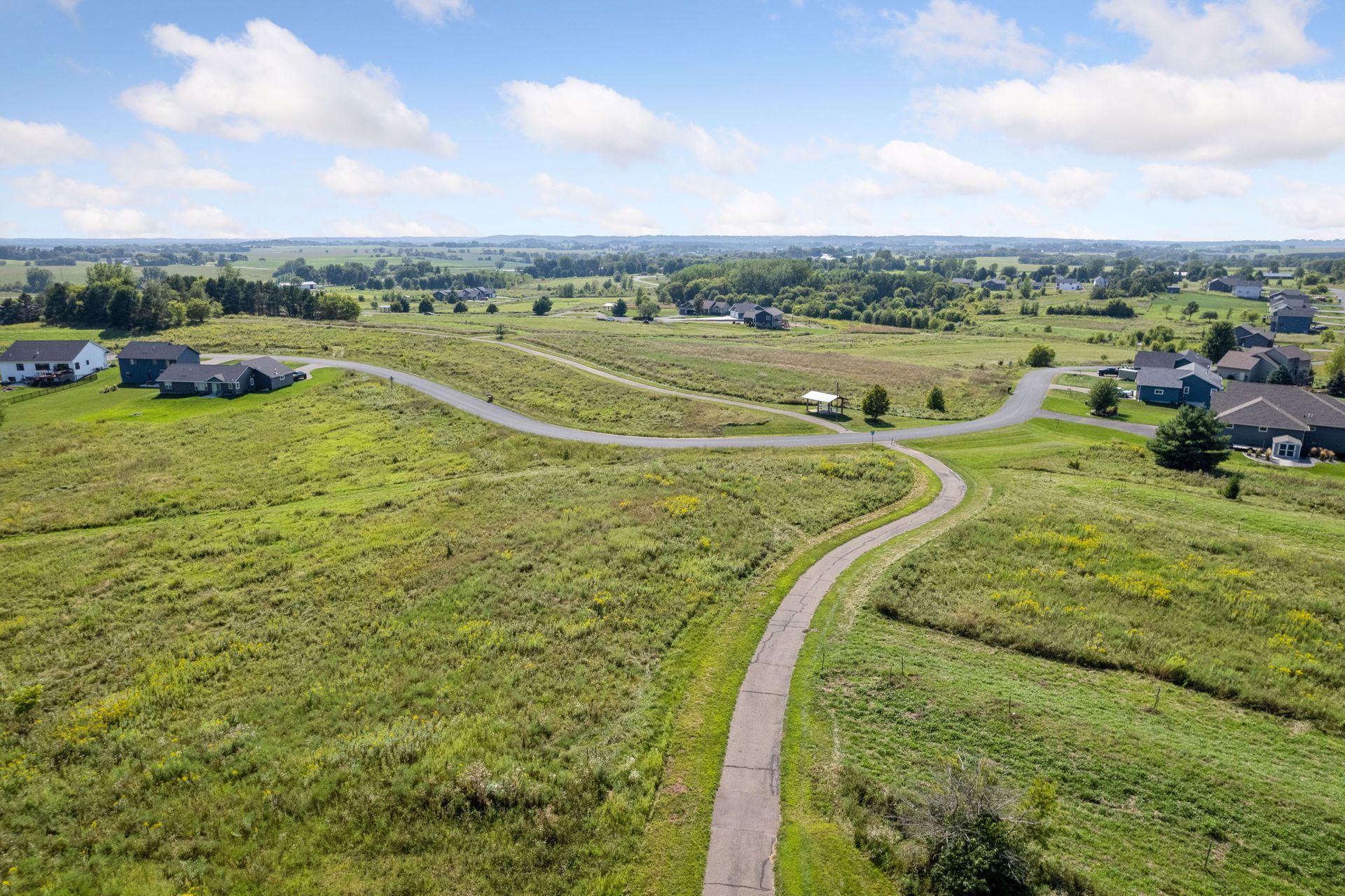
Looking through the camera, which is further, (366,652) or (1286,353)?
(1286,353)

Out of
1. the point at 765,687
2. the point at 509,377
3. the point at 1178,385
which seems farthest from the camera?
the point at 509,377

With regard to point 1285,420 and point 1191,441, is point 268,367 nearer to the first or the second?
point 1191,441

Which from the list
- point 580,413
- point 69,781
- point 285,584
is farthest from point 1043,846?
point 580,413

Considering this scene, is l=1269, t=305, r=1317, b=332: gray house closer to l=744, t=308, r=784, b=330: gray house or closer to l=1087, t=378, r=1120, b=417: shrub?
l=1087, t=378, r=1120, b=417: shrub

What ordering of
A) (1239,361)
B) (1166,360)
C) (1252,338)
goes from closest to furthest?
(1166,360) < (1239,361) < (1252,338)

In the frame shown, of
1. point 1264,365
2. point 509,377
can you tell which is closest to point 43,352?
point 509,377

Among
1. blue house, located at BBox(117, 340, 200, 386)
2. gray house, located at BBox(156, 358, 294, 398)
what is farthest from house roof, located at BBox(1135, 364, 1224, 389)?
blue house, located at BBox(117, 340, 200, 386)
